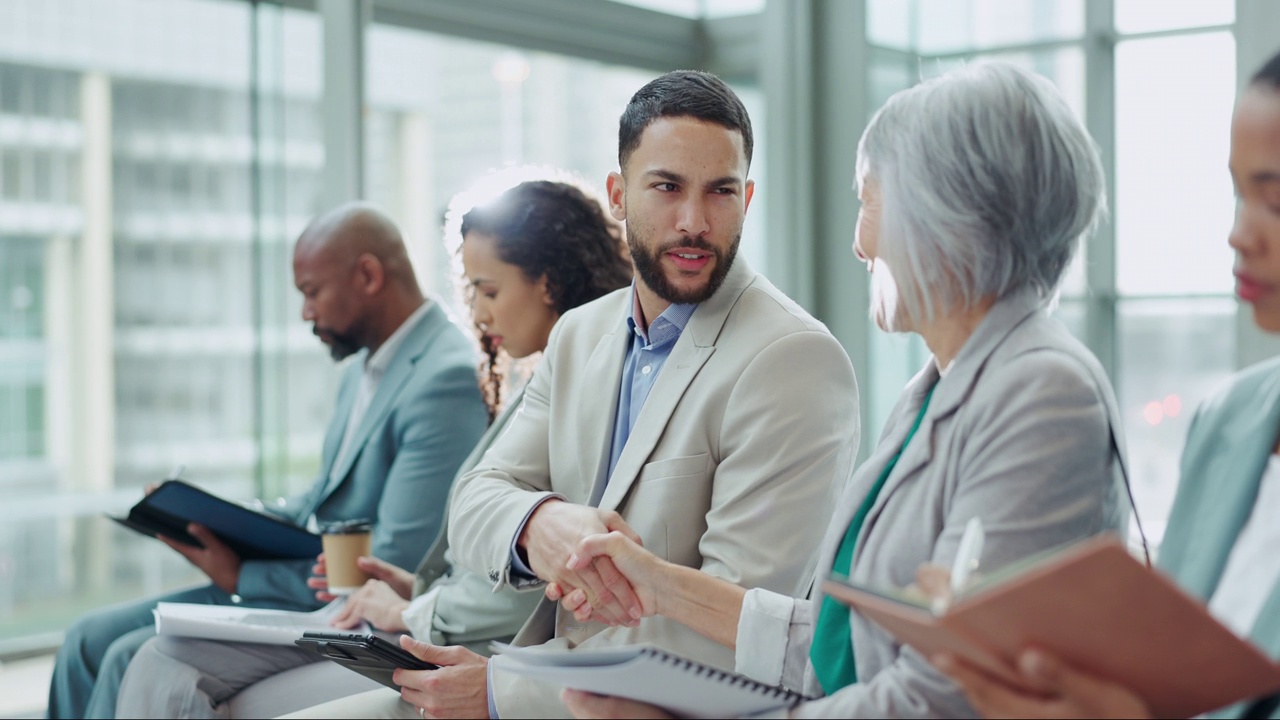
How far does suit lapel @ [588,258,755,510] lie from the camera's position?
1.79m

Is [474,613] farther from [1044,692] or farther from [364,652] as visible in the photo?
[1044,692]

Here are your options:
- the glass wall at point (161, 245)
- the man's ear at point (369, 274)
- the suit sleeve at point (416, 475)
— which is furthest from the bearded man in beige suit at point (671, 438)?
the glass wall at point (161, 245)

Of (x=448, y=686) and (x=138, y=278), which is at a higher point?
(x=138, y=278)

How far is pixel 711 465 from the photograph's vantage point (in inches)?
69.6

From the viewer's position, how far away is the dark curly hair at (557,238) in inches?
96.4

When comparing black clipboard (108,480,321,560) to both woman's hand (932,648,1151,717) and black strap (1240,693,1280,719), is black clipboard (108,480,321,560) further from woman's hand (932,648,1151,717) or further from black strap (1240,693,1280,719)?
black strap (1240,693,1280,719)

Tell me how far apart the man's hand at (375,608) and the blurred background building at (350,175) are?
1222 mm

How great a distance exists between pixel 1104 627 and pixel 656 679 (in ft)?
1.47

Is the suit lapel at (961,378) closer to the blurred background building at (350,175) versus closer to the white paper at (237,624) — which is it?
the white paper at (237,624)


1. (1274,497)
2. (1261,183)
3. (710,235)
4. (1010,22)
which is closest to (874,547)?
(1274,497)

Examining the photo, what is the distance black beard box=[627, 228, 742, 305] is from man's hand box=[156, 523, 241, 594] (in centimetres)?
136

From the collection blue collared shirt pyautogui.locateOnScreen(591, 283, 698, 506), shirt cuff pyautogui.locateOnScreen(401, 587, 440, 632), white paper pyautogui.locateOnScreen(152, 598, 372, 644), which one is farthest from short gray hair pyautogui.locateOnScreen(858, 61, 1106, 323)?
white paper pyautogui.locateOnScreen(152, 598, 372, 644)

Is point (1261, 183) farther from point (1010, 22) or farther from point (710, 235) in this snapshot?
point (1010, 22)

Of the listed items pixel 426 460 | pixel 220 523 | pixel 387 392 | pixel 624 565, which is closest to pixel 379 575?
pixel 426 460
